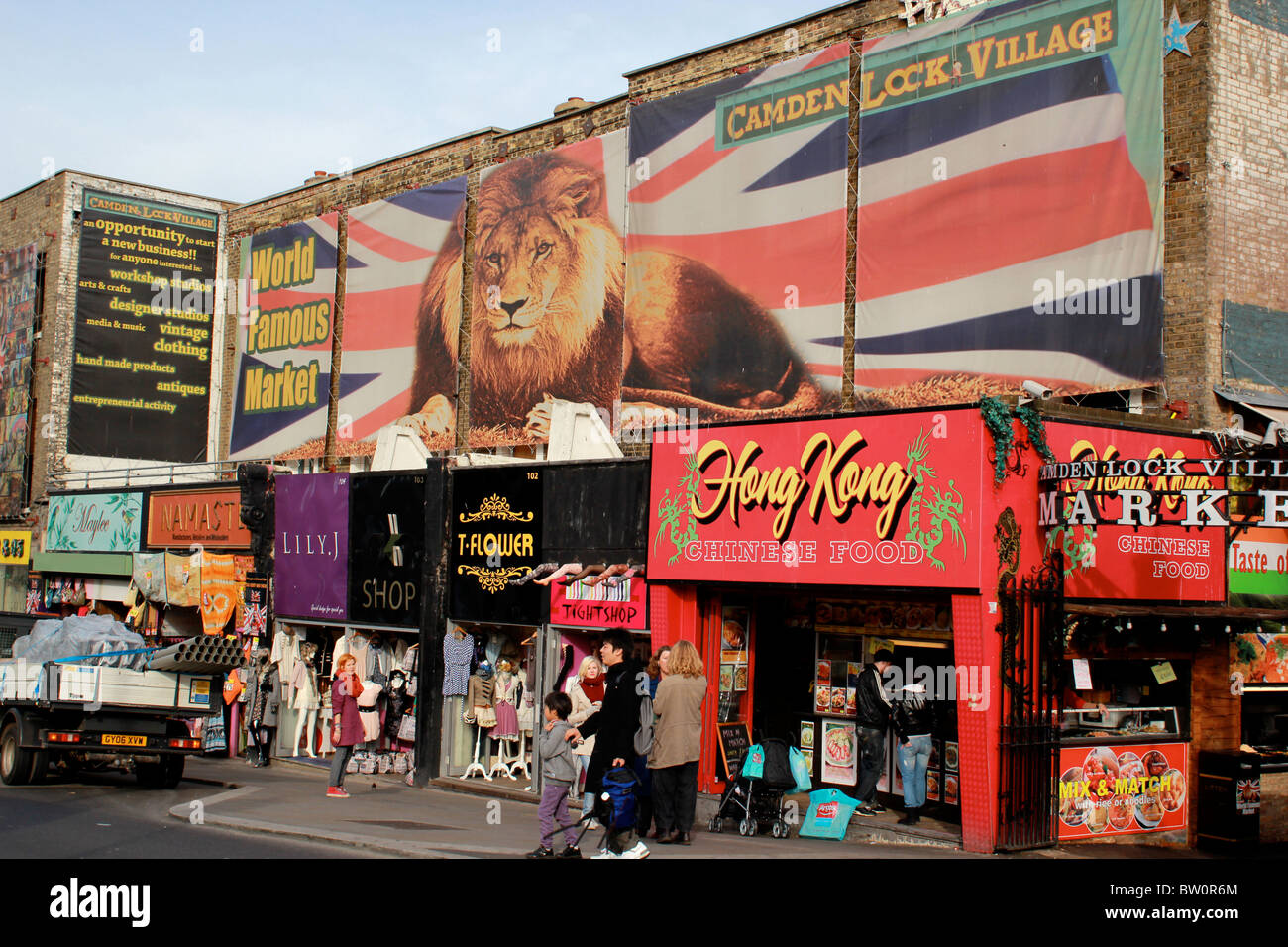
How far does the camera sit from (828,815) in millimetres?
14039

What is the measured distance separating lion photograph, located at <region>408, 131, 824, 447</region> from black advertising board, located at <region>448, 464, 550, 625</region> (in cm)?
358

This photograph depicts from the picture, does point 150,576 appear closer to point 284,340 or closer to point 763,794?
point 284,340

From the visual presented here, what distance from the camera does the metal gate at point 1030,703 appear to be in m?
12.9

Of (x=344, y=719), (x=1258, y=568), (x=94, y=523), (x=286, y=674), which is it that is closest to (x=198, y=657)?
(x=344, y=719)

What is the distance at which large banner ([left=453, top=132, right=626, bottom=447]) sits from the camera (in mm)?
22719

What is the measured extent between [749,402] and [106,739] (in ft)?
34.0

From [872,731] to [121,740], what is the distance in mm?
9620

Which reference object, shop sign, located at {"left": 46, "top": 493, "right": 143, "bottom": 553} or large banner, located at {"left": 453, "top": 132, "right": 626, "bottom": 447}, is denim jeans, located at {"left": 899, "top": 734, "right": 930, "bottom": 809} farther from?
shop sign, located at {"left": 46, "top": 493, "right": 143, "bottom": 553}

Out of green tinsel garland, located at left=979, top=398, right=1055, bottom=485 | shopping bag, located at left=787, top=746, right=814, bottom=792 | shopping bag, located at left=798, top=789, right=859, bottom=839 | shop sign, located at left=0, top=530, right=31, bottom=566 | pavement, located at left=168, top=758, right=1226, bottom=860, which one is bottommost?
pavement, located at left=168, top=758, right=1226, bottom=860

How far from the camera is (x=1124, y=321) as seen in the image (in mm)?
15859

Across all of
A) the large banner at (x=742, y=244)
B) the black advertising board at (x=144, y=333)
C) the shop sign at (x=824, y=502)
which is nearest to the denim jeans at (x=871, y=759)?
the shop sign at (x=824, y=502)

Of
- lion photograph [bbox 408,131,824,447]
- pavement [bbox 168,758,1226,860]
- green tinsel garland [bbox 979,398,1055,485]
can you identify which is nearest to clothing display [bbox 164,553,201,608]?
lion photograph [bbox 408,131,824,447]
